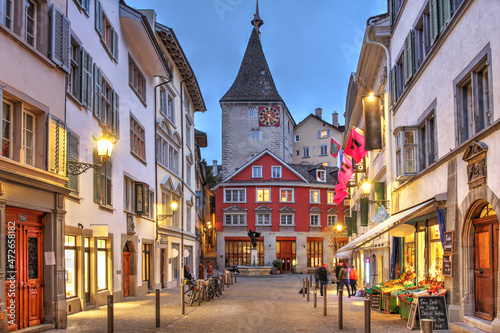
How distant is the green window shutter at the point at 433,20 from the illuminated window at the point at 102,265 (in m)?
13.1

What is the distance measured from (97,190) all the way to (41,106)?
7.22m

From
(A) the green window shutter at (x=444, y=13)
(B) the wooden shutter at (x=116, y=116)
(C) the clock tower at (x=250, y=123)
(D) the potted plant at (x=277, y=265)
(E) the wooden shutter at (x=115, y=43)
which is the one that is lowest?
(D) the potted plant at (x=277, y=265)

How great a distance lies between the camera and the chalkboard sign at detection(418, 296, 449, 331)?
44.8ft

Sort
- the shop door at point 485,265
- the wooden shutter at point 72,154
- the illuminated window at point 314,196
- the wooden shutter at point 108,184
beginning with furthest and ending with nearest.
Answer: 1. the illuminated window at point 314,196
2. the wooden shutter at point 108,184
3. the wooden shutter at point 72,154
4. the shop door at point 485,265

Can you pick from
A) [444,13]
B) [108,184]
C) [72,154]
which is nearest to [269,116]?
[108,184]

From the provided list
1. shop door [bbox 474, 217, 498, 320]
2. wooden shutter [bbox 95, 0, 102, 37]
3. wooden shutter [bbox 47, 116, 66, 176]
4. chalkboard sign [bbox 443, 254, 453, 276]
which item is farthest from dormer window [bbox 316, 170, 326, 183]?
shop door [bbox 474, 217, 498, 320]

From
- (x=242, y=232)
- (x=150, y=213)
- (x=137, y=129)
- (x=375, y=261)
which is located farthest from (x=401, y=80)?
(x=242, y=232)

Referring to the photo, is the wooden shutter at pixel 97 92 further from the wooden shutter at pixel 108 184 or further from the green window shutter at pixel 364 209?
the green window shutter at pixel 364 209

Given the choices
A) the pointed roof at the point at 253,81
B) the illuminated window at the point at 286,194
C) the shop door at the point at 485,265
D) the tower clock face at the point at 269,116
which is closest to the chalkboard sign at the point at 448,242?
the shop door at the point at 485,265

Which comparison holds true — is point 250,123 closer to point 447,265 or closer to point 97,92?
point 97,92

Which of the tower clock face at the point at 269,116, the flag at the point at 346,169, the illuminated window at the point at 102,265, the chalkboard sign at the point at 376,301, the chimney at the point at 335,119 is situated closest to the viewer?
the chalkboard sign at the point at 376,301

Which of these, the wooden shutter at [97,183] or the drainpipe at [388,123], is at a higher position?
the drainpipe at [388,123]

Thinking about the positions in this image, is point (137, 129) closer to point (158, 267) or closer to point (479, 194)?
point (158, 267)

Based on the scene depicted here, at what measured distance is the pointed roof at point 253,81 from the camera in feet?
278
